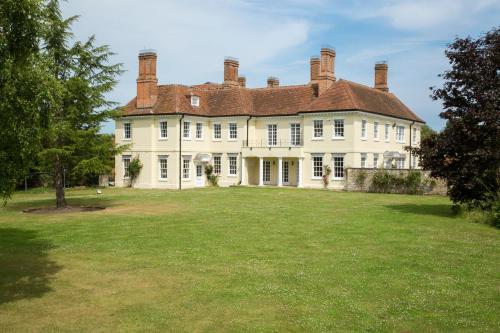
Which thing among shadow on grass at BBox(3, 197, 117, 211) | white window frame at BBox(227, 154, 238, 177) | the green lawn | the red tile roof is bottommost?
the green lawn

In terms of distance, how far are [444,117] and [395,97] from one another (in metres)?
29.3

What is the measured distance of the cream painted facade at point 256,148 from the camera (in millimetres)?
38156

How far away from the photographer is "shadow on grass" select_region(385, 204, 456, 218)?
70.9 feet

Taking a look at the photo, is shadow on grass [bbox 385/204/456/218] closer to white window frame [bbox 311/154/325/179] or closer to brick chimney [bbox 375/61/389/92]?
white window frame [bbox 311/154/325/179]

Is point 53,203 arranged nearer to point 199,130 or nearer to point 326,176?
point 199,130

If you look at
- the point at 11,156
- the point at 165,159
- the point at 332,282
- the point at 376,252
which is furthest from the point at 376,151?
the point at 11,156

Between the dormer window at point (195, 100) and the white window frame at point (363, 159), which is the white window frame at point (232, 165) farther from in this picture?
the white window frame at point (363, 159)

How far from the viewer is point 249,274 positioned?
10680 millimetres

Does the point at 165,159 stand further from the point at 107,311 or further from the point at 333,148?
the point at 107,311

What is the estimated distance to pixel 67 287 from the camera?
32.5ft

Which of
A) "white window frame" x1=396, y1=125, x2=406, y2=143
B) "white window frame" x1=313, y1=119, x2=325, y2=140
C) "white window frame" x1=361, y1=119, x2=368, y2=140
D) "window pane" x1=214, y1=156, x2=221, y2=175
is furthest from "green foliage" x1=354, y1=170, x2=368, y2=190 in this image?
"window pane" x1=214, y1=156, x2=221, y2=175

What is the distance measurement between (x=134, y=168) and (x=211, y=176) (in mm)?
6403

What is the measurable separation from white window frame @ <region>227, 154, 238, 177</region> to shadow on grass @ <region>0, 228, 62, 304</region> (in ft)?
88.1

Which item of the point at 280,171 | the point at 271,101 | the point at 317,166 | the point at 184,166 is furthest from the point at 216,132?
the point at 317,166
